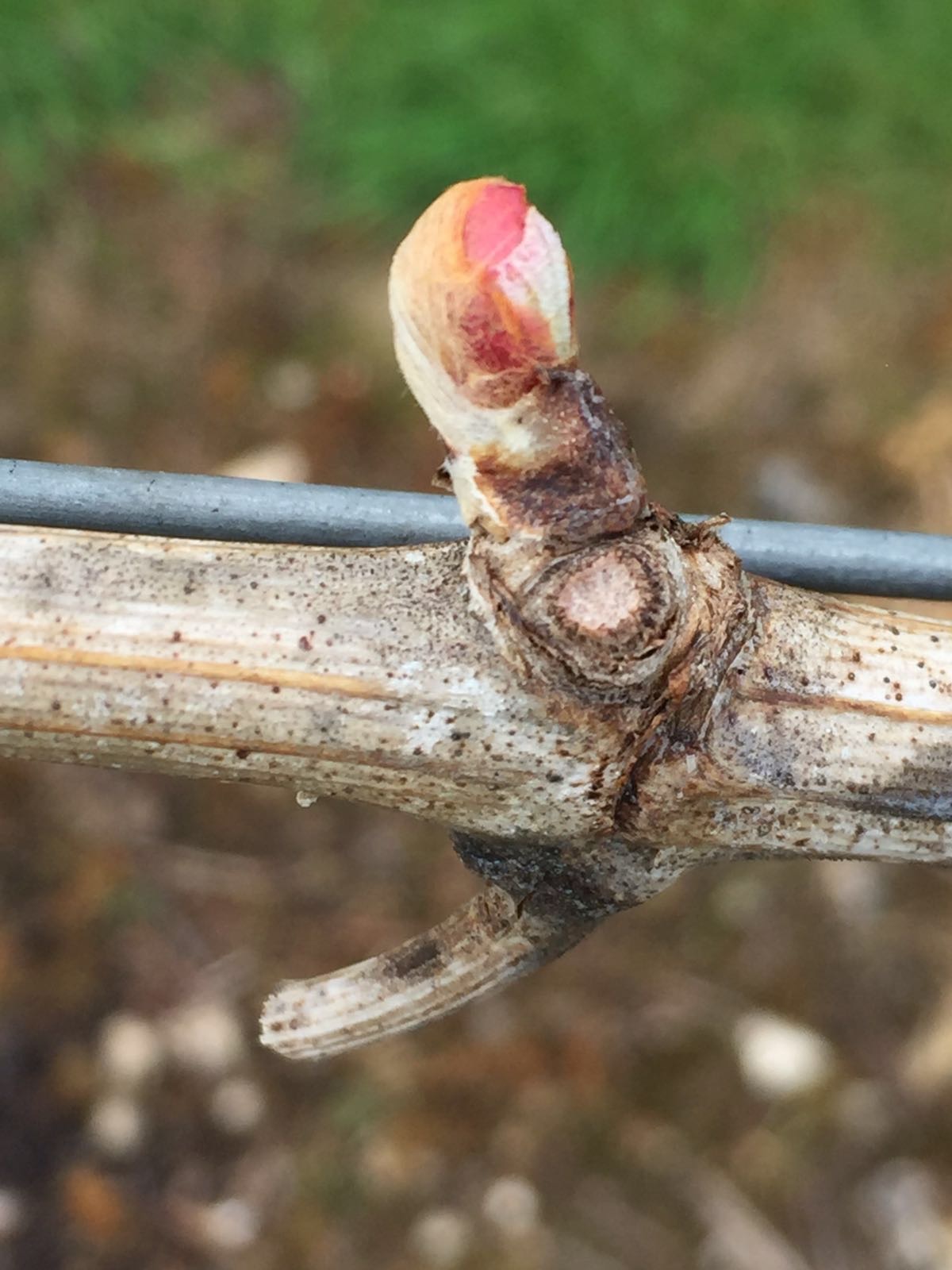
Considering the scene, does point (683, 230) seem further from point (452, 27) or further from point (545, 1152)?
point (545, 1152)

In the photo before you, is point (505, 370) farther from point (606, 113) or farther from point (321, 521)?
point (606, 113)

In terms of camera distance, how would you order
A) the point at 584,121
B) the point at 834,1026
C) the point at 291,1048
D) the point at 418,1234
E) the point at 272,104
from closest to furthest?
the point at 291,1048 → the point at 418,1234 → the point at 834,1026 → the point at 584,121 → the point at 272,104

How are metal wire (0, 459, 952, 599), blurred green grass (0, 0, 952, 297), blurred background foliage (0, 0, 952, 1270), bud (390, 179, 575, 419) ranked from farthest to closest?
1. blurred green grass (0, 0, 952, 297)
2. blurred background foliage (0, 0, 952, 1270)
3. metal wire (0, 459, 952, 599)
4. bud (390, 179, 575, 419)

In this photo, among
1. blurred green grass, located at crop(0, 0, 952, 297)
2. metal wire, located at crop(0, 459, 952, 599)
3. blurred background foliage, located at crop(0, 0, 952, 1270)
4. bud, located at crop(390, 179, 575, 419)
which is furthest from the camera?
blurred green grass, located at crop(0, 0, 952, 297)

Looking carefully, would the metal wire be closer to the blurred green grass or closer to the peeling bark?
the peeling bark

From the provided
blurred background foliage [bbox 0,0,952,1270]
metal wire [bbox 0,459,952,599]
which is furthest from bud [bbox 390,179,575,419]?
blurred background foliage [bbox 0,0,952,1270]

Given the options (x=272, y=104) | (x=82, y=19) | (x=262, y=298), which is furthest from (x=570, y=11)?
(x=82, y=19)

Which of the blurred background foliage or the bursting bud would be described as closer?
the bursting bud
